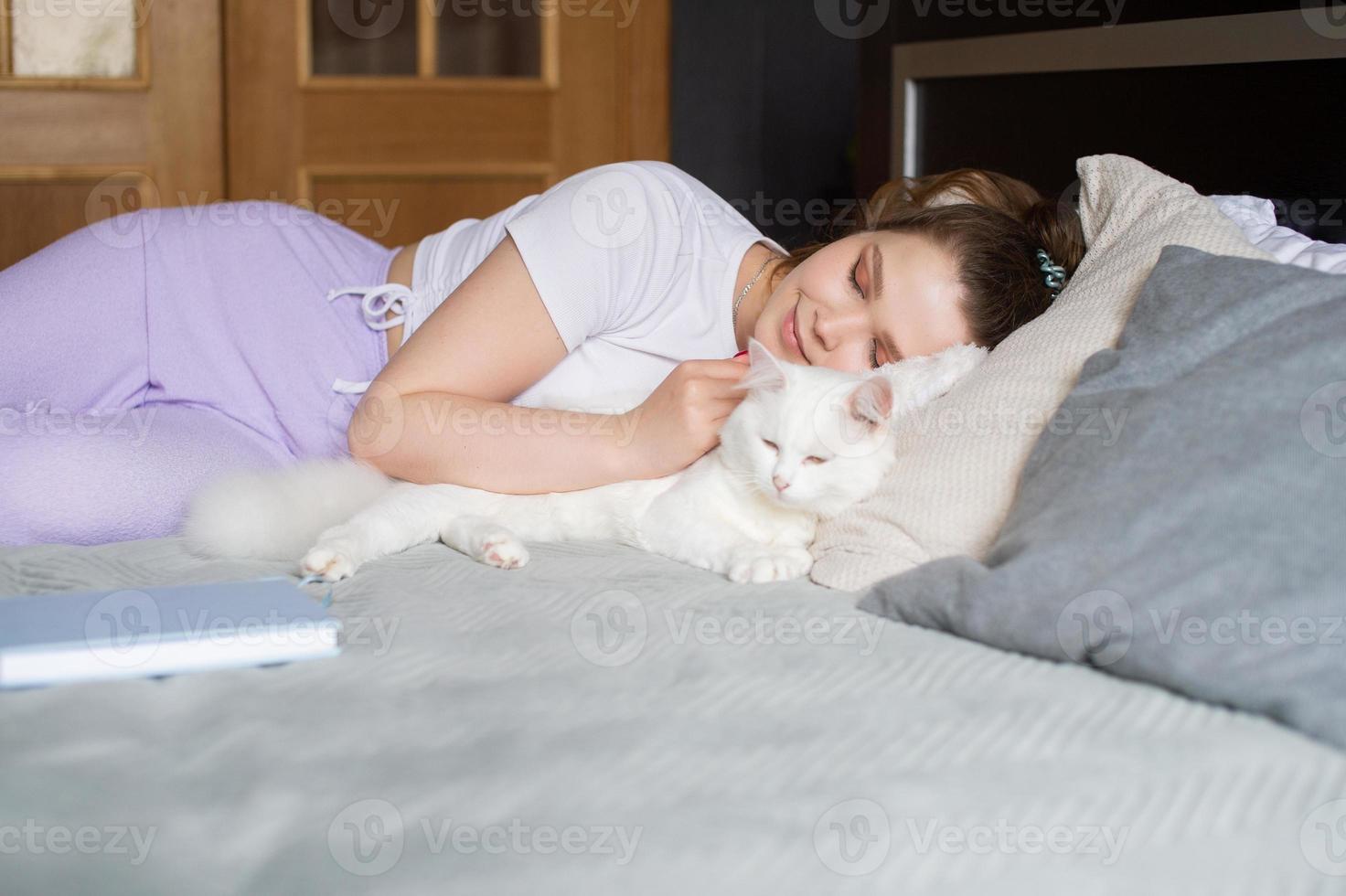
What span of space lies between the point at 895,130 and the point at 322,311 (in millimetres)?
1494

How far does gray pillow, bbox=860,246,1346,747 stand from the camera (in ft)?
3.05

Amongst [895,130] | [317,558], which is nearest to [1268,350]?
[317,558]

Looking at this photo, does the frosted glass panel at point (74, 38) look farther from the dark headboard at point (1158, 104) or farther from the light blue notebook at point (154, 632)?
the light blue notebook at point (154, 632)

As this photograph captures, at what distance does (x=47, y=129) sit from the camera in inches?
124

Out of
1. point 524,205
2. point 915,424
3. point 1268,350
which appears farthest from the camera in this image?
point 524,205

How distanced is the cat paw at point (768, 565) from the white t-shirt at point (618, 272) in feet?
1.15

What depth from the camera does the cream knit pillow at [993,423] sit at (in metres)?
1.25

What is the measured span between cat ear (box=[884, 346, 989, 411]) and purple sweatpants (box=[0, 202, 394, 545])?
77cm

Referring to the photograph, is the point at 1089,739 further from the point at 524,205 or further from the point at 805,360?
the point at 524,205

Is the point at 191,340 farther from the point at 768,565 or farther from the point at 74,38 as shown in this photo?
the point at 74,38

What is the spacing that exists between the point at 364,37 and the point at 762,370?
251cm

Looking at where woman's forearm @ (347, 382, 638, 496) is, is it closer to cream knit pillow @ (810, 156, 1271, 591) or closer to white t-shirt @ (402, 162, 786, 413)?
white t-shirt @ (402, 162, 786, 413)

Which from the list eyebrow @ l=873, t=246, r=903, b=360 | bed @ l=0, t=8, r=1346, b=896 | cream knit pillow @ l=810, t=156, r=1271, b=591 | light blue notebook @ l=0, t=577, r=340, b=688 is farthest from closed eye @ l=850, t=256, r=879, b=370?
light blue notebook @ l=0, t=577, r=340, b=688

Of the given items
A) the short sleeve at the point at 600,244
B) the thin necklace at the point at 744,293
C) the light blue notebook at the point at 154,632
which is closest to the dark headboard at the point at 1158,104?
the thin necklace at the point at 744,293
